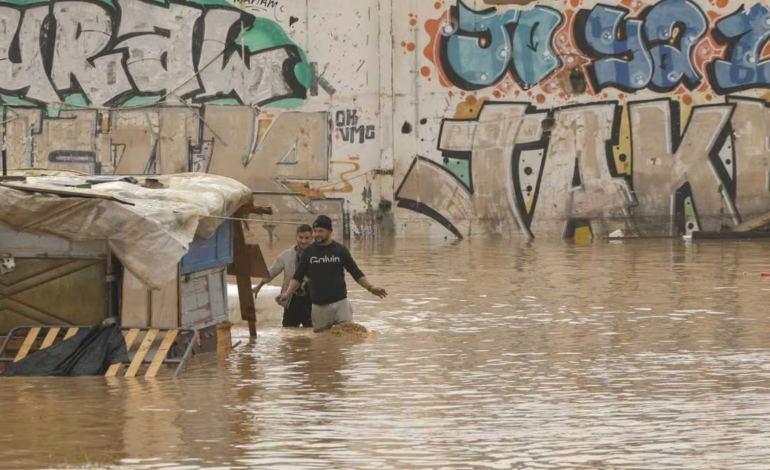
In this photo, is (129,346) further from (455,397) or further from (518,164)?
(518,164)

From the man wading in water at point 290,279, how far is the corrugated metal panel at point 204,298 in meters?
1.25

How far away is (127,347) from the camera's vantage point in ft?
44.0

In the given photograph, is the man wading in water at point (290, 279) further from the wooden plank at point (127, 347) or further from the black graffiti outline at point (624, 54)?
the black graffiti outline at point (624, 54)

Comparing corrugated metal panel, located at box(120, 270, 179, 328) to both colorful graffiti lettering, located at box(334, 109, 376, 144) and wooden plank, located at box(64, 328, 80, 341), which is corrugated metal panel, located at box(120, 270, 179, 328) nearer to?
wooden plank, located at box(64, 328, 80, 341)

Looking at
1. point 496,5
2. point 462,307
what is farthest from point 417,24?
point 462,307

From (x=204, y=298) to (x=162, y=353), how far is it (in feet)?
5.50

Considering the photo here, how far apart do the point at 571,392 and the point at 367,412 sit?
175cm

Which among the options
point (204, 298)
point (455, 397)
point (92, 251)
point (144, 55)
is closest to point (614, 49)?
point (144, 55)

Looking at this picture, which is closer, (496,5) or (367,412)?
(367,412)

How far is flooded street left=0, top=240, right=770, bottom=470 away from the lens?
9625 mm

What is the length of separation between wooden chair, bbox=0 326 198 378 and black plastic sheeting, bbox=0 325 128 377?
0.20 ft

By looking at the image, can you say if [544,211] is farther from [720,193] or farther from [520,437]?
[520,437]

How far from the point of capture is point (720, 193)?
111 feet

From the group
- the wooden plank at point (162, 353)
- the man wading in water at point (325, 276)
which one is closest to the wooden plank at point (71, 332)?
the wooden plank at point (162, 353)
